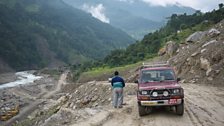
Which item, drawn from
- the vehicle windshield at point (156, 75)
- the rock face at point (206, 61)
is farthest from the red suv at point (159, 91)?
the rock face at point (206, 61)

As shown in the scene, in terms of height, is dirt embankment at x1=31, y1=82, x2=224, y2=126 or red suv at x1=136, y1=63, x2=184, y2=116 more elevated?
red suv at x1=136, y1=63, x2=184, y2=116

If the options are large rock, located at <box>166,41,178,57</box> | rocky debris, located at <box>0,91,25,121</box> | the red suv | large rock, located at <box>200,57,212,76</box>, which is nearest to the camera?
the red suv

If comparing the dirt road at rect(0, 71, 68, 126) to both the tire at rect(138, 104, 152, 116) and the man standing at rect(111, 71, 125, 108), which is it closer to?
the man standing at rect(111, 71, 125, 108)

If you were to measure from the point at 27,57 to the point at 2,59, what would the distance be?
18616 mm

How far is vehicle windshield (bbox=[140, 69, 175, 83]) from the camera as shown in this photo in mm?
18547

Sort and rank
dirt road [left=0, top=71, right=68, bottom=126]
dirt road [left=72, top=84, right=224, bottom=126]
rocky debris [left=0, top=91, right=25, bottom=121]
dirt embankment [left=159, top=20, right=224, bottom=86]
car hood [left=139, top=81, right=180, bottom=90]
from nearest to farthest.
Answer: dirt road [left=72, top=84, right=224, bottom=126]
car hood [left=139, top=81, right=180, bottom=90]
dirt embankment [left=159, top=20, right=224, bottom=86]
dirt road [left=0, top=71, right=68, bottom=126]
rocky debris [left=0, top=91, right=25, bottom=121]

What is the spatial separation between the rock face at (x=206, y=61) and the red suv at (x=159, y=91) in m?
14.5

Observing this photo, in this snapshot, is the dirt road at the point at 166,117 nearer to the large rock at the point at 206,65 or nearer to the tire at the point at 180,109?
the tire at the point at 180,109

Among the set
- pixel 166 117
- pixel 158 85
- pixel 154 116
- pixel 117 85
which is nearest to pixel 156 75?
pixel 158 85

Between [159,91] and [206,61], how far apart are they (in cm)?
1949

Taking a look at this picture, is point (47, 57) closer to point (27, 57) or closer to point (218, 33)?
point (27, 57)

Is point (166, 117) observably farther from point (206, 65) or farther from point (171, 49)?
point (171, 49)

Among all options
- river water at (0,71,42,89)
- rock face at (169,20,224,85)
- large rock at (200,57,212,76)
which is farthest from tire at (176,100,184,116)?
river water at (0,71,42,89)

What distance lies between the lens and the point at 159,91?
56.6ft
